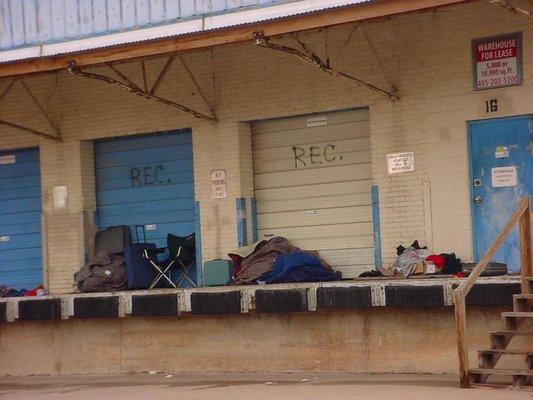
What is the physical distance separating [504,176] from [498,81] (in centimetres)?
126

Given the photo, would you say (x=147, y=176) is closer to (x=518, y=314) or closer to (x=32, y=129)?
(x=32, y=129)

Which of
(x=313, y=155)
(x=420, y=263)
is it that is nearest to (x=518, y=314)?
(x=420, y=263)

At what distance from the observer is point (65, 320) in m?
17.7

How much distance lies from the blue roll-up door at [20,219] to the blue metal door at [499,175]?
24.9 ft

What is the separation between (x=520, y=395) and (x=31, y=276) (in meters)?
9.83

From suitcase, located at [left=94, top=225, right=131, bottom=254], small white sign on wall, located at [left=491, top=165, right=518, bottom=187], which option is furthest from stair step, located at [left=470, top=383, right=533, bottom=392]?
suitcase, located at [left=94, top=225, right=131, bottom=254]

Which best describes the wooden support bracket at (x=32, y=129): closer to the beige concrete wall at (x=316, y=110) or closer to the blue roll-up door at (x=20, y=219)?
the beige concrete wall at (x=316, y=110)

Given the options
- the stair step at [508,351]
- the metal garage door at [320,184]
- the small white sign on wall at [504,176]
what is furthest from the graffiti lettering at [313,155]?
the stair step at [508,351]

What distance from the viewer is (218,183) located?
17703mm

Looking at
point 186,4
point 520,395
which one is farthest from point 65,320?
point 520,395

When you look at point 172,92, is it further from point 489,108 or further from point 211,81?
point 489,108

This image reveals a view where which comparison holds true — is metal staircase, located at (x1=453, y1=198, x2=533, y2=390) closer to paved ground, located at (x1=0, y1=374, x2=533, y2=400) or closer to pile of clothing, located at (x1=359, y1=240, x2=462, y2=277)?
paved ground, located at (x1=0, y1=374, x2=533, y2=400)

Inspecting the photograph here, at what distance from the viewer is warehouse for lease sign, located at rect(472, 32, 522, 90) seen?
15.3 m

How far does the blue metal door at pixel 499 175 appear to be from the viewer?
15.4m
